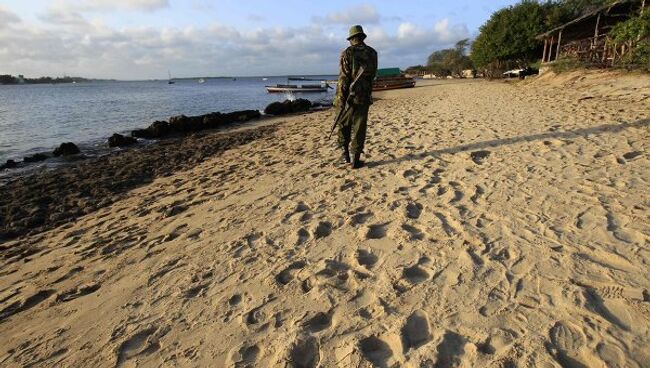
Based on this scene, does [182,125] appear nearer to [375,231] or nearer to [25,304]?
[25,304]

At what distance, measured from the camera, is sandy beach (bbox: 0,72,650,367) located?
2.44 meters

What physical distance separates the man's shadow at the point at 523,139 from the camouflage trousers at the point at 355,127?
515 mm

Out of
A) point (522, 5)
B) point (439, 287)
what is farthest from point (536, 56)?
point (439, 287)

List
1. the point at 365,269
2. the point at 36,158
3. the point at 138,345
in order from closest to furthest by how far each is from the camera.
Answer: the point at 138,345 → the point at 365,269 → the point at 36,158

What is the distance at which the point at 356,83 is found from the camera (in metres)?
5.91

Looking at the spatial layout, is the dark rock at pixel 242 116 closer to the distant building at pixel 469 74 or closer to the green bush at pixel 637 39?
the green bush at pixel 637 39

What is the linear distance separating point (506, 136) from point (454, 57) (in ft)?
247

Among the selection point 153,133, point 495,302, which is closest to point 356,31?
point 495,302

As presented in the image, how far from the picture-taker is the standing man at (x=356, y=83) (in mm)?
5863

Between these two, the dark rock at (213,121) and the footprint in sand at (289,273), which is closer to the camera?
the footprint in sand at (289,273)

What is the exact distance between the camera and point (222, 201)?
19.0 ft

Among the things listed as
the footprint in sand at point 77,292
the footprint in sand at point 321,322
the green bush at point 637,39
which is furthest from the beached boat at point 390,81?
the footprint in sand at point 321,322

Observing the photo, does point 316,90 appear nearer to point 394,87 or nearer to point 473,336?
point 394,87

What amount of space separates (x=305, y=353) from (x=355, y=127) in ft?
14.1
